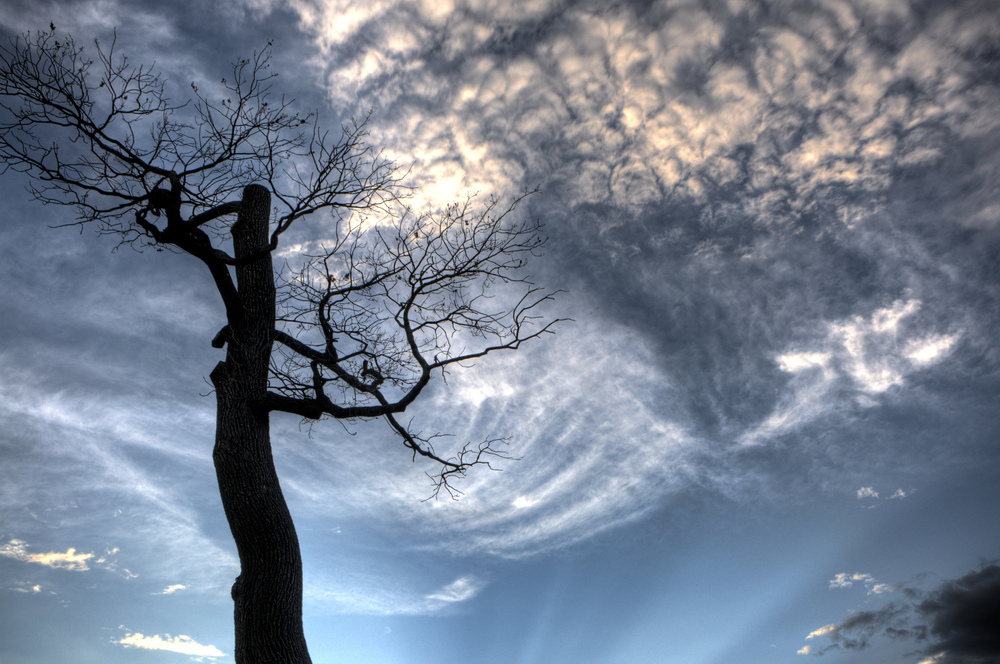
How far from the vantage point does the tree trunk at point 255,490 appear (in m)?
4.96

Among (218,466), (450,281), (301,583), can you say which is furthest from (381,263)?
(301,583)

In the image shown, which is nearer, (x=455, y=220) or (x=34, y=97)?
(x=34, y=97)

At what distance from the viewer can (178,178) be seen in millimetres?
6012

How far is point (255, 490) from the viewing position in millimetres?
5402

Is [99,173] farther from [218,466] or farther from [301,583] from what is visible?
[301,583]

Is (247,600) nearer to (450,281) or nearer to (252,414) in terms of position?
(252,414)

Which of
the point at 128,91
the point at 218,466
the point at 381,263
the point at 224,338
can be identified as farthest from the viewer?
the point at 381,263

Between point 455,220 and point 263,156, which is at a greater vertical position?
point 263,156

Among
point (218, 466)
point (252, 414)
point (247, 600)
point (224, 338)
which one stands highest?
point (224, 338)

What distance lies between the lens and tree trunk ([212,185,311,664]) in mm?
4961

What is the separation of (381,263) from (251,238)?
163 cm

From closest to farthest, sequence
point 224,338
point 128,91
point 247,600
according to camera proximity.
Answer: point 247,600 → point 128,91 → point 224,338

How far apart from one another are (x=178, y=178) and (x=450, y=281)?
10.8ft

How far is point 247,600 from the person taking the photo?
16.6 ft
